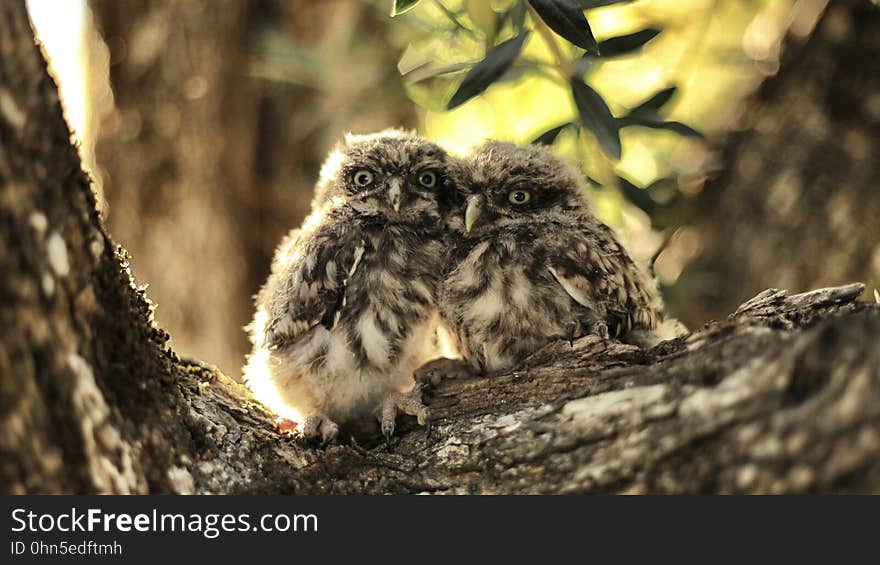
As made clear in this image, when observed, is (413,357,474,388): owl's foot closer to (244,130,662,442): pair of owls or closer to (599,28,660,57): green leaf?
(244,130,662,442): pair of owls

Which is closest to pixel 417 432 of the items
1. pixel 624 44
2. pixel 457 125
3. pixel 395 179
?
pixel 395 179

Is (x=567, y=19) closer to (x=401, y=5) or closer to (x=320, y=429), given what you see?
(x=401, y=5)

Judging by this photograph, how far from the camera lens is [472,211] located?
9.57ft

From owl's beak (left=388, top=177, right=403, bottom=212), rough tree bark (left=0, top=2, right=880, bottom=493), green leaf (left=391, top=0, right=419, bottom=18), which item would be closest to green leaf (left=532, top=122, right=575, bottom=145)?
owl's beak (left=388, top=177, right=403, bottom=212)

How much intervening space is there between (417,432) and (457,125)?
2600 millimetres

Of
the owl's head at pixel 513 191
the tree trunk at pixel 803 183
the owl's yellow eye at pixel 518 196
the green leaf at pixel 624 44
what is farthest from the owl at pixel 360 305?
the tree trunk at pixel 803 183

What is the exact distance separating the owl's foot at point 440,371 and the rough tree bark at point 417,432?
0.26m

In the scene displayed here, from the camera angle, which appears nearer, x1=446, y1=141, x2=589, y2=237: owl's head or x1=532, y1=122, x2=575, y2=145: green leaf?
x1=446, y1=141, x2=589, y2=237: owl's head

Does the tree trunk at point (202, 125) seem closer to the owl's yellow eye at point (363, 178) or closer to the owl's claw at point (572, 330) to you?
the owl's yellow eye at point (363, 178)

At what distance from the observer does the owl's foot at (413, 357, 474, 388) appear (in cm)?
262

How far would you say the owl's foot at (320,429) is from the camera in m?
2.47

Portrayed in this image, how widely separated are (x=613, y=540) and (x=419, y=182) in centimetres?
171

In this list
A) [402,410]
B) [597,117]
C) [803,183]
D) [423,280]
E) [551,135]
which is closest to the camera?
[402,410]

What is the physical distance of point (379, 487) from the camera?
2092 mm
